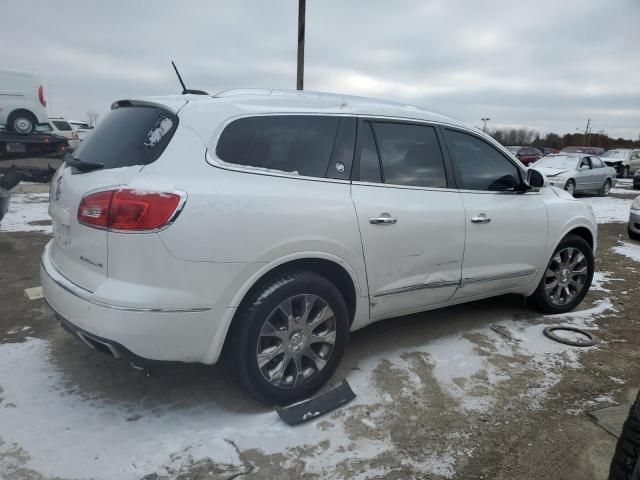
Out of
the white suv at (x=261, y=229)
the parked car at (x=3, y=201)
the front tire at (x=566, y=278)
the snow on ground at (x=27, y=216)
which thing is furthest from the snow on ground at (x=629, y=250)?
the parked car at (x=3, y=201)

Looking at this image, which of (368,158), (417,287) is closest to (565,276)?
(417,287)

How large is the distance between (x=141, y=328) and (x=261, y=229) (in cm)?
76

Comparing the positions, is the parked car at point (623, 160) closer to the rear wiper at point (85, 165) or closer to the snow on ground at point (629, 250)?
the snow on ground at point (629, 250)

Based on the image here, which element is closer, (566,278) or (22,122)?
(566,278)

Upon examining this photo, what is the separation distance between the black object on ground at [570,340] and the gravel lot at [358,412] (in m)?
0.07

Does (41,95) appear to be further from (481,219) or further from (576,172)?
(576,172)

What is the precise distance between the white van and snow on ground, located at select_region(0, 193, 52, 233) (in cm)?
516

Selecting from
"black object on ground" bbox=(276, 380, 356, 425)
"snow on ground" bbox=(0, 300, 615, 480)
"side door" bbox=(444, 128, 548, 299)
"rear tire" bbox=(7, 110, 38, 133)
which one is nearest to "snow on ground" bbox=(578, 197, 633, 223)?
"side door" bbox=(444, 128, 548, 299)

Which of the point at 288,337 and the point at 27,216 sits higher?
the point at 288,337

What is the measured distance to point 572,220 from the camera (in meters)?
4.43

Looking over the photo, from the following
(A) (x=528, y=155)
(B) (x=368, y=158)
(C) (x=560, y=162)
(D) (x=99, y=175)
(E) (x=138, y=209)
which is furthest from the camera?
(A) (x=528, y=155)

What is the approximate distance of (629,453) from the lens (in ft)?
5.82

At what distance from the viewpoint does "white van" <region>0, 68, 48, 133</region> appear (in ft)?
48.7

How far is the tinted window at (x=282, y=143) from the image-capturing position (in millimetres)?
2635
